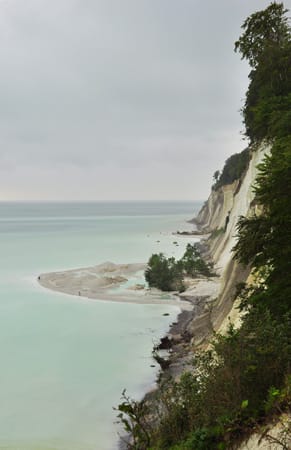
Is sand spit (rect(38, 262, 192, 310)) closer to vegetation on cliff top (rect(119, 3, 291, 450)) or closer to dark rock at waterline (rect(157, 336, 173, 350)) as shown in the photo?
dark rock at waterline (rect(157, 336, 173, 350))

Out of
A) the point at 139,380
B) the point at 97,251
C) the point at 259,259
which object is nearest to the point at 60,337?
the point at 139,380

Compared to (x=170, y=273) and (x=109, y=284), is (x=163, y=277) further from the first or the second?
(x=109, y=284)

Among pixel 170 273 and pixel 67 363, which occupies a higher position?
pixel 170 273

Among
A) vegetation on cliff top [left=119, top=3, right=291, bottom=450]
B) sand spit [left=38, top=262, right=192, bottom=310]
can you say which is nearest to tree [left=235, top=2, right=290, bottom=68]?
vegetation on cliff top [left=119, top=3, right=291, bottom=450]

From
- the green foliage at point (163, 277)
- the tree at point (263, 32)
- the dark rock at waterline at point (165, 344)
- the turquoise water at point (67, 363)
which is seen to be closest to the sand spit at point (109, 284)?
the green foliage at point (163, 277)

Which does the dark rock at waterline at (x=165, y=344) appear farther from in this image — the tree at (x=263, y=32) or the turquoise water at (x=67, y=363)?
the tree at (x=263, y=32)

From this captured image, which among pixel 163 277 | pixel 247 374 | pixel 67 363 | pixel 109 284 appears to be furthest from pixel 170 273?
pixel 247 374

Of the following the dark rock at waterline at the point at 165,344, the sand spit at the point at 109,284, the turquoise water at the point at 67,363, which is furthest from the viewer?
the sand spit at the point at 109,284

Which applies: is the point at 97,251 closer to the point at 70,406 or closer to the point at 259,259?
the point at 70,406
